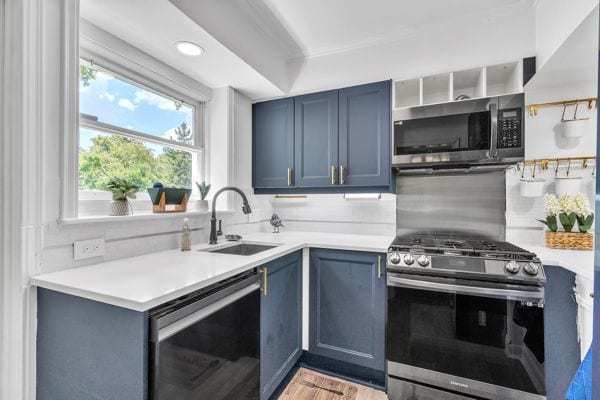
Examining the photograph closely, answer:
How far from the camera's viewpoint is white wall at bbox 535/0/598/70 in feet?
4.11

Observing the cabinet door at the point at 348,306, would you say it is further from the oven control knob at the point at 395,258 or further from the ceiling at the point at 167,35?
the ceiling at the point at 167,35

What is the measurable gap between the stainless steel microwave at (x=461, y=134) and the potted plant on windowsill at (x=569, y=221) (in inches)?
16.1

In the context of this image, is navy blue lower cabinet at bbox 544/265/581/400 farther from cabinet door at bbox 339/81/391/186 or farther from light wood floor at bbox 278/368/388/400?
cabinet door at bbox 339/81/391/186

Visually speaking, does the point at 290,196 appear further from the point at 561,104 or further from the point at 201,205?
the point at 561,104

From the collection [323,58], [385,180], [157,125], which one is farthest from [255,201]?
[323,58]

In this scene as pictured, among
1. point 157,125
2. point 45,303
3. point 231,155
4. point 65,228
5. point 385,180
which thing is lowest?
point 45,303

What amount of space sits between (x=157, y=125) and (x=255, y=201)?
3.54ft

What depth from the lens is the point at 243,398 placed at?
1.37 metres

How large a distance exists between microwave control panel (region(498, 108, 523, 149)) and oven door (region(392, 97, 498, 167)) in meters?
0.04

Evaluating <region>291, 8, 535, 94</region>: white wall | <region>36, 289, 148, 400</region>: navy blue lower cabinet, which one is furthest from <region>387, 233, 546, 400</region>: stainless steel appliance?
<region>36, 289, 148, 400</region>: navy blue lower cabinet

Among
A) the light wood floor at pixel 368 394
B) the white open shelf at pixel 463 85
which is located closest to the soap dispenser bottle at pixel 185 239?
the light wood floor at pixel 368 394

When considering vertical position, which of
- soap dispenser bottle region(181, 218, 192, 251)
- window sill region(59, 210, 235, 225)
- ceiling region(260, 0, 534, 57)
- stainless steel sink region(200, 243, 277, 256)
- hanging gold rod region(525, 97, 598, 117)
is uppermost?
ceiling region(260, 0, 534, 57)

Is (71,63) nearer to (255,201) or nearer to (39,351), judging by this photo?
(39,351)

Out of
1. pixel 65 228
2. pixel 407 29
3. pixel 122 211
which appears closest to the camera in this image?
pixel 65 228
